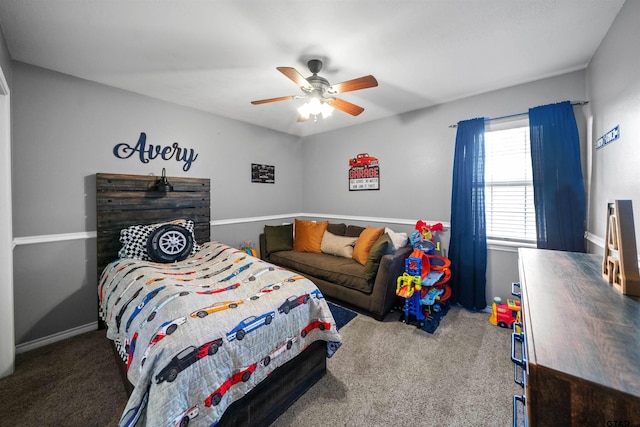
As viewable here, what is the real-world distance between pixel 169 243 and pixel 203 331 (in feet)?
5.29

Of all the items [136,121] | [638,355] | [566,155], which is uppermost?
[136,121]

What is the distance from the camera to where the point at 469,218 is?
276cm

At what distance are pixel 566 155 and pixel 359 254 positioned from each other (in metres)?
2.19

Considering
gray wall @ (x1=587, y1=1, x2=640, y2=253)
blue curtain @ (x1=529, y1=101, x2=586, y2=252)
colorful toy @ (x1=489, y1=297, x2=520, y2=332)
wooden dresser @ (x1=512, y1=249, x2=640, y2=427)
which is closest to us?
wooden dresser @ (x1=512, y1=249, x2=640, y2=427)

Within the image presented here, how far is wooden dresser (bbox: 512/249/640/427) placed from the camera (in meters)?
0.52

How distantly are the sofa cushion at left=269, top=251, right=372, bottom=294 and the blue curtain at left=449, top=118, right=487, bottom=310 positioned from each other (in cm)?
115

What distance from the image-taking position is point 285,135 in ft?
14.1

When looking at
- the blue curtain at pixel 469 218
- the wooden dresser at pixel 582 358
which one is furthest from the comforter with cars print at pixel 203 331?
the blue curtain at pixel 469 218

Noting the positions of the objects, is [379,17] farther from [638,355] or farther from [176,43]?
[638,355]

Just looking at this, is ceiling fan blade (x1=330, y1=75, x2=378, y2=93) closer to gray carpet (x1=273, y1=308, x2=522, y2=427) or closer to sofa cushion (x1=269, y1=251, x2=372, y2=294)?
sofa cushion (x1=269, y1=251, x2=372, y2=294)

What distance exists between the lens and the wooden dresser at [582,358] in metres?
0.52

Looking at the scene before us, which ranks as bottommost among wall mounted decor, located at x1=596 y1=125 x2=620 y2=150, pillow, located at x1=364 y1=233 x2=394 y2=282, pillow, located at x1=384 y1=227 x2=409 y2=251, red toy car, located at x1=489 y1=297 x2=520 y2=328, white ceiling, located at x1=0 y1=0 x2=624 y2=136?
red toy car, located at x1=489 y1=297 x2=520 y2=328

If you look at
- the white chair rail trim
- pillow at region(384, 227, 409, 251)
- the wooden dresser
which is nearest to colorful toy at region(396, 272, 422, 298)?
pillow at region(384, 227, 409, 251)

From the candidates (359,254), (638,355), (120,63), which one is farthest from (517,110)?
(120,63)
